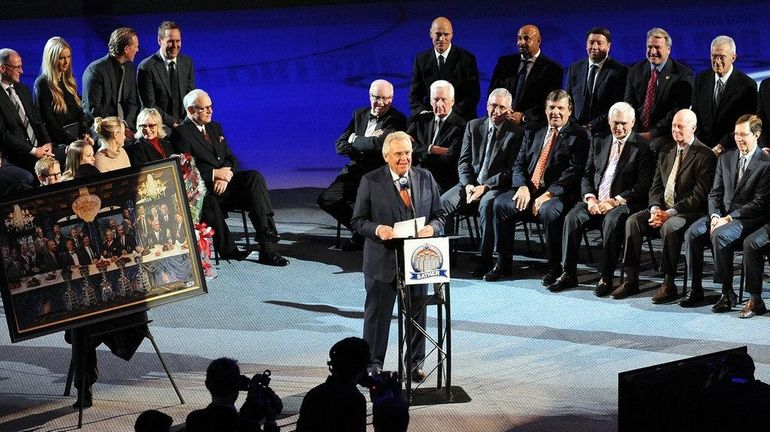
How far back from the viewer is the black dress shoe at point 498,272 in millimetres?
9281

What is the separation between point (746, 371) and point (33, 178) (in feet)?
21.6

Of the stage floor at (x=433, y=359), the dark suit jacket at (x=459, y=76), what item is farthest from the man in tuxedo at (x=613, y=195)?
the dark suit jacket at (x=459, y=76)

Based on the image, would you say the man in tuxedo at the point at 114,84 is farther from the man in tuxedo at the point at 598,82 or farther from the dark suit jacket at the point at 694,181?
the dark suit jacket at the point at 694,181

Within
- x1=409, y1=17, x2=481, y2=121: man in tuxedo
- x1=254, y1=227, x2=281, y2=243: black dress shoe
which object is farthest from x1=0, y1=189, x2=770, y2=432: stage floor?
x1=409, y1=17, x2=481, y2=121: man in tuxedo

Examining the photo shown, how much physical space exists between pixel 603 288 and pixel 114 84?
4.51 metres

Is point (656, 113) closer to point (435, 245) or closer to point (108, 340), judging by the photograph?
point (435, 245)

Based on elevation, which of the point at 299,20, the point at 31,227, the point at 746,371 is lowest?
the point at 746,371

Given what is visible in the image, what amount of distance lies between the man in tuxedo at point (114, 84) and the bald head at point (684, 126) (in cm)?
456

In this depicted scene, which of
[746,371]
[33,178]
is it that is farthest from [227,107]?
[746,371]

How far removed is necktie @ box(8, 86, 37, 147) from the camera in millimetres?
9680

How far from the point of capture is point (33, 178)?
9680 mm

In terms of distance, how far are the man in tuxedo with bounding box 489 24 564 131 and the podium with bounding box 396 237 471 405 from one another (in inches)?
146

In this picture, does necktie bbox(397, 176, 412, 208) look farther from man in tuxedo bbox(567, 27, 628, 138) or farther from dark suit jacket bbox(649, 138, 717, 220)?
man in tuxedo bbox(567, 27, 628, 138)

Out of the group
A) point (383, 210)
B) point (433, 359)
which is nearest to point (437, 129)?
point (433, 359)
